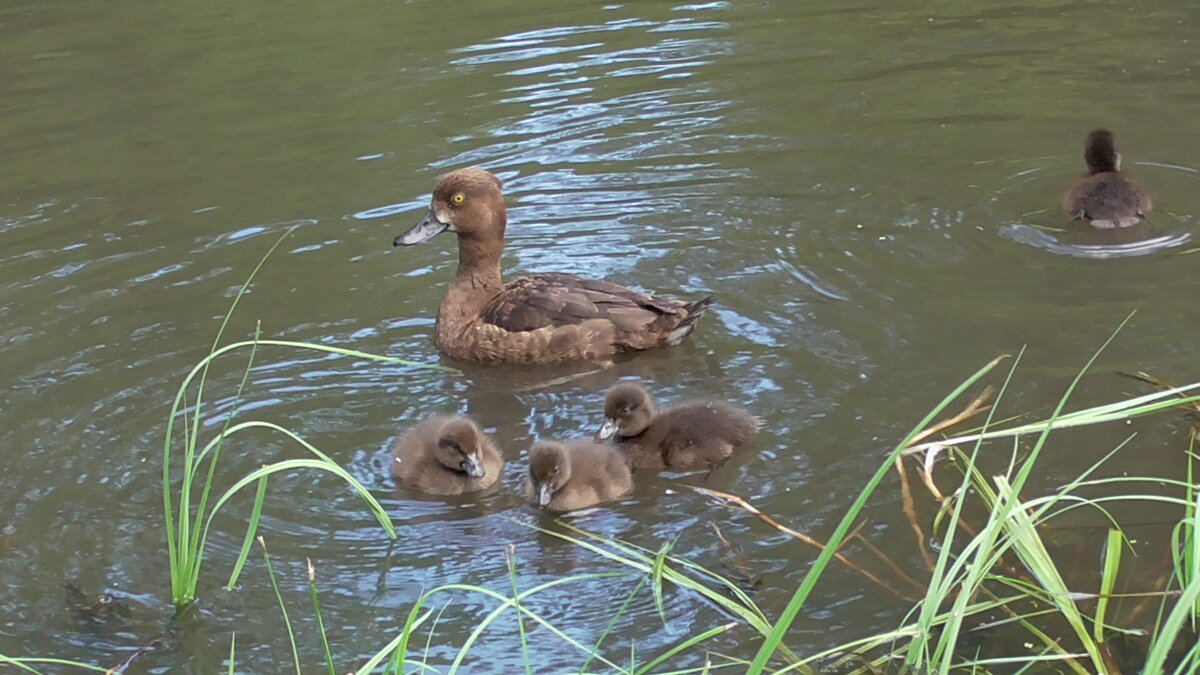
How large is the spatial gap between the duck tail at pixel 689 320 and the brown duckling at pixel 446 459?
4.19 ft

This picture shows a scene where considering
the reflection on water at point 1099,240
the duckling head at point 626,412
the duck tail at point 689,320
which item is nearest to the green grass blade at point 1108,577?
the duckling head at point 626,412

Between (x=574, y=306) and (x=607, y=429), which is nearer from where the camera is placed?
(x=607, y=429)

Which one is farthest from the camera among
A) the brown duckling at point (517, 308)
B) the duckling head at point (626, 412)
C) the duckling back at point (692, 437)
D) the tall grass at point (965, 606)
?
the brown duckling at point (517, 308)

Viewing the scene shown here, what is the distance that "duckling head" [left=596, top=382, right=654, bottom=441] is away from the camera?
548 cm

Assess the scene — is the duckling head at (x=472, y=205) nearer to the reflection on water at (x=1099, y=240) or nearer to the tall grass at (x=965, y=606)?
the tall grass at (x=965, y=606)

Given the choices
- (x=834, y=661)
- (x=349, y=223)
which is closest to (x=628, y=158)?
(x=349, y=223)

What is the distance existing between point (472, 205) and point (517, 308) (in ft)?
2.18

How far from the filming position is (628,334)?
6512 mm

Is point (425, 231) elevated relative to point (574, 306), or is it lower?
elevated

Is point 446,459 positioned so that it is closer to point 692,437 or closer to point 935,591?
point 692,437

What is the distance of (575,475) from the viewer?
5113mm

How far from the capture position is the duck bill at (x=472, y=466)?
A: 523 centimetres

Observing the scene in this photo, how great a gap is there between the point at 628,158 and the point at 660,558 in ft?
17.6

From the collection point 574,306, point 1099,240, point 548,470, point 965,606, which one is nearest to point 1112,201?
point 1099,240
